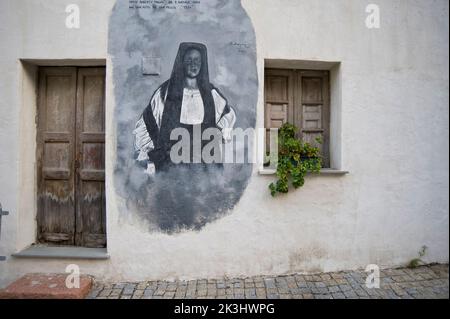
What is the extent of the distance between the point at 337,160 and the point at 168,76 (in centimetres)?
268

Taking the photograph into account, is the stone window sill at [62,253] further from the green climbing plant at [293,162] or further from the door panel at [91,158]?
the green climbing plant at [293,162]

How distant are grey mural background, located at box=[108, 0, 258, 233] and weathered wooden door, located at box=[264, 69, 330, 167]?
0.48 meters

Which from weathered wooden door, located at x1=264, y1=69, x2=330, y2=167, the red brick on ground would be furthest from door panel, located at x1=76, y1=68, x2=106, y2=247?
weathered wooden door, located at x1=264, y1=69, x2=330, y2=167

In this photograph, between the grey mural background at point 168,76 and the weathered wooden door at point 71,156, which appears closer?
the grey mural background at point 168,76

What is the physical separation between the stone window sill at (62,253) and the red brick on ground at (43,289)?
0.27 m

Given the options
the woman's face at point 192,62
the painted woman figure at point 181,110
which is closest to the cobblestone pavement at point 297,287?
the painted woman figure at point 181,110

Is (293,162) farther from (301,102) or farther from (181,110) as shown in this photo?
(181,110)

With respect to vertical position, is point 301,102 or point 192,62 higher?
point 192,62

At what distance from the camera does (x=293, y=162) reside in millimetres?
3859

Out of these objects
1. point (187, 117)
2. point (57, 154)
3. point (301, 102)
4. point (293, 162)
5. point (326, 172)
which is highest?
point (301, 102)

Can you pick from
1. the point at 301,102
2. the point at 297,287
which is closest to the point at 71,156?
the point at 301,102

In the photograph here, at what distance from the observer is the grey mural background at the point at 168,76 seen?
149 inches

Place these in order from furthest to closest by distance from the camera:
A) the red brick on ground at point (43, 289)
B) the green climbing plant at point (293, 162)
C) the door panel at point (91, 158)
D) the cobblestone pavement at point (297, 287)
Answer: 1. the door panel at point (91, 158)
2. the green climbing plant at point (293, 162)
3. the cobblestone pavement at point (297, 287)
4. the red brick on ground at point (43, 289)

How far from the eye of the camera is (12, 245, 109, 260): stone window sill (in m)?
3.75
